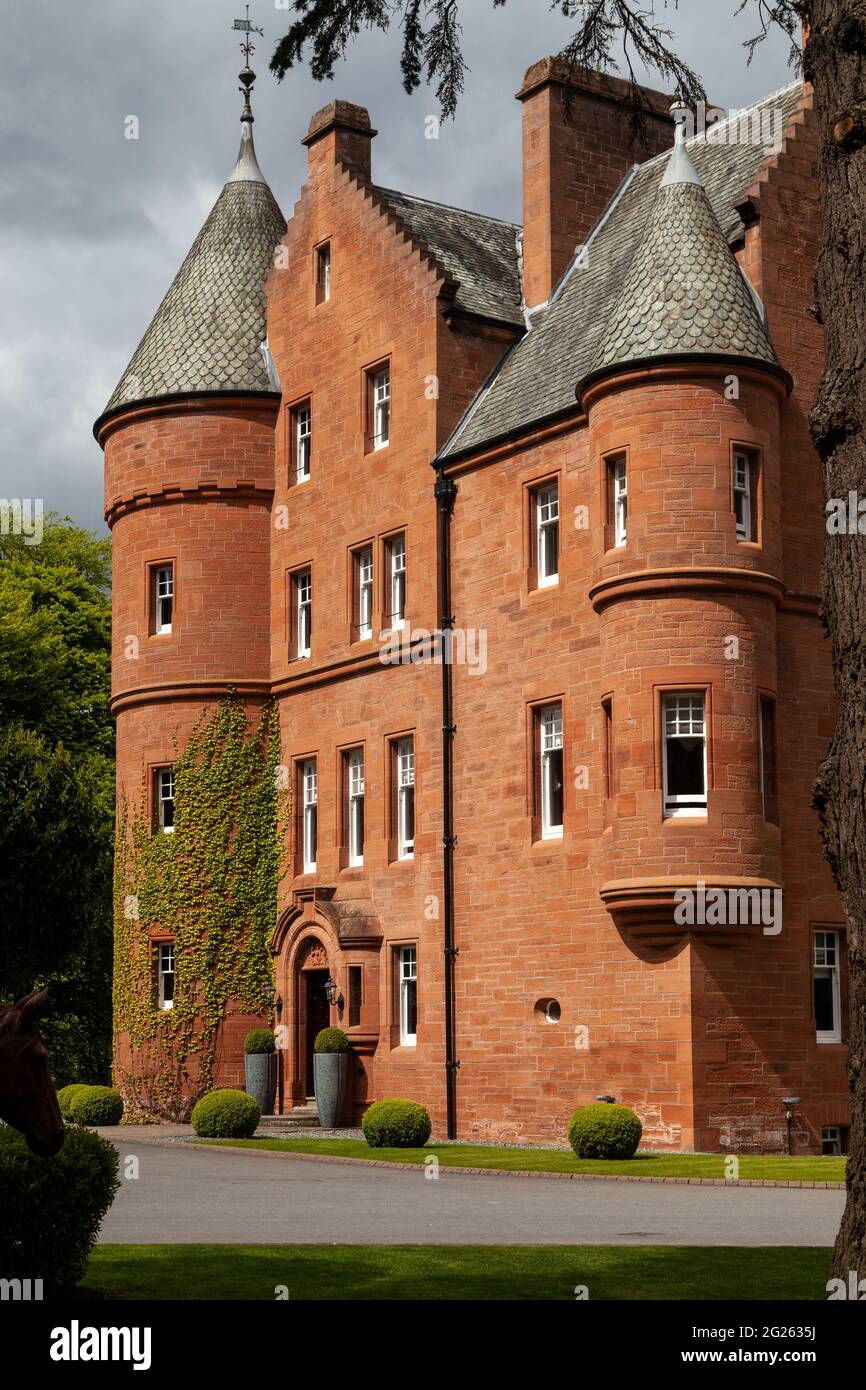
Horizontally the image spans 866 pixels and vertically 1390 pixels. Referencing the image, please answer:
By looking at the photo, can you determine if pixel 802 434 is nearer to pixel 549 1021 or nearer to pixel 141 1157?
pixel 549 1021

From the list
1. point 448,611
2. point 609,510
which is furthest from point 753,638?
point 448,611

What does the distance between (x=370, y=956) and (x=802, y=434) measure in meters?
11.4

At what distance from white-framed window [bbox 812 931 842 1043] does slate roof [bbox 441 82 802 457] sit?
8900 mm

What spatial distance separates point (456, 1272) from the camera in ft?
39.6

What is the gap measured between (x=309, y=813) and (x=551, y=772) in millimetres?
7616

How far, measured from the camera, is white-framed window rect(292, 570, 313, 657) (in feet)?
117

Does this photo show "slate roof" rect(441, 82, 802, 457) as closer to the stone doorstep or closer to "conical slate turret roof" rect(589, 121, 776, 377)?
"conical slate turret roof" rect(589, 121, 776, 377)

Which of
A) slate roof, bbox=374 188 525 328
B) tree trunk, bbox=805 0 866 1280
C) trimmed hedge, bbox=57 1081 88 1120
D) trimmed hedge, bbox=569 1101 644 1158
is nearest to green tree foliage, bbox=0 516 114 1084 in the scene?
trimmed hedge, bbox=57 1081 88 1120

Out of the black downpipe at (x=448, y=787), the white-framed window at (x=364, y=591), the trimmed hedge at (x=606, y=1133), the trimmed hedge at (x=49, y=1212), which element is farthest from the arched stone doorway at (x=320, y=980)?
the trimmed hedge at (x=49, y=1212)

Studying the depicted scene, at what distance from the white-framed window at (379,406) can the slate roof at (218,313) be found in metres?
3.21

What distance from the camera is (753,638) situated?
26.0 meters

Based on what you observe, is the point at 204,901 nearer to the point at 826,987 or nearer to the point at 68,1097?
the point at 68,1097

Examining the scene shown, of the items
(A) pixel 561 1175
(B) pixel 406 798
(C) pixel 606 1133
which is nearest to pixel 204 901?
(B) pixel 406 798

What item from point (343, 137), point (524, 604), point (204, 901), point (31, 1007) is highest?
point (343, 137)
